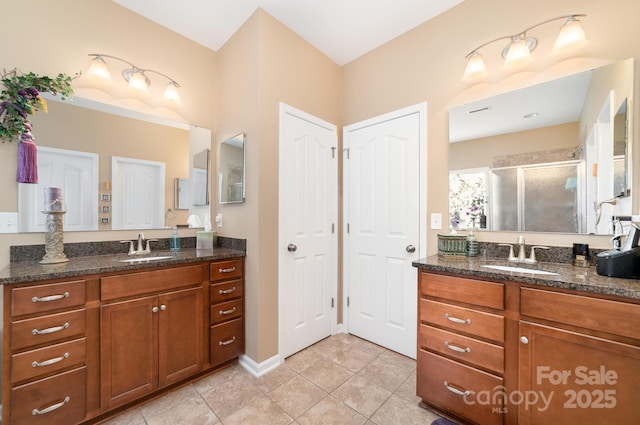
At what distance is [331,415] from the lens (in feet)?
5.07

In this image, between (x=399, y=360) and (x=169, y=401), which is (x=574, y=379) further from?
(x=169, y=401)

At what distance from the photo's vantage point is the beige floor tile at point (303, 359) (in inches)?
80.8

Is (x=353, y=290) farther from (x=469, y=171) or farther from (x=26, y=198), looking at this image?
(x=26, y=198)

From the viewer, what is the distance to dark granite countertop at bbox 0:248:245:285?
1.25m

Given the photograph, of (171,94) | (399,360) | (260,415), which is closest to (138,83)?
(171,94)

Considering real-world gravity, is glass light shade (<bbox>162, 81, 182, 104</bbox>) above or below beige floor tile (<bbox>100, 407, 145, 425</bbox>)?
above

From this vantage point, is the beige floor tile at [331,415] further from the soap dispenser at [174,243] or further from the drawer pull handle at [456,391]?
the soap dispenser at [174,243]

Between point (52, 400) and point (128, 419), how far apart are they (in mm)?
412

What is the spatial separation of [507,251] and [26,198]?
3.26 m

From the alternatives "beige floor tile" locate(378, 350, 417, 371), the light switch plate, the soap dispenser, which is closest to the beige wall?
the light switch plate

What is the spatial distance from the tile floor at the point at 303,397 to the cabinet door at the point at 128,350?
0.53 ft

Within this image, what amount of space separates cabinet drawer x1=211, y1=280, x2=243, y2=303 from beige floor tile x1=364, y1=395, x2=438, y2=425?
129 cm

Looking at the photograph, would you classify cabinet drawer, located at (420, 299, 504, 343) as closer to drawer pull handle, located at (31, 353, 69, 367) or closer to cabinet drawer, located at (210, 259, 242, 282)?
cabinet drawer, located at (210, 259, 242, 282)

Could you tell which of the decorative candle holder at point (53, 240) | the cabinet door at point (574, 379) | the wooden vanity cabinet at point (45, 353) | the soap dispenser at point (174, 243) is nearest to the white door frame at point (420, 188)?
the cabinet door at point (574, 379)
